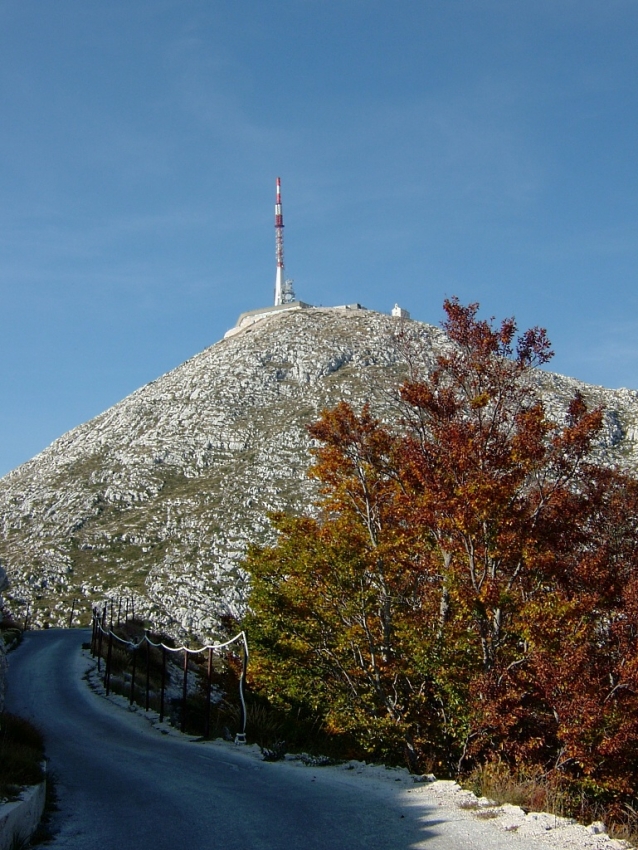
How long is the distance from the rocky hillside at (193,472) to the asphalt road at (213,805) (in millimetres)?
36997

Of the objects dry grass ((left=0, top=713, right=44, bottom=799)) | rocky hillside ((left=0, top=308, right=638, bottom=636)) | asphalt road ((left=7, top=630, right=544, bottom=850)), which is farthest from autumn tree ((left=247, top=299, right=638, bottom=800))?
rocky hillside ((left=0, top=308, right=638, bottom=636))

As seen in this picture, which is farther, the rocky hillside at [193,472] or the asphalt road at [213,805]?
the rocky hillside at [193,472]

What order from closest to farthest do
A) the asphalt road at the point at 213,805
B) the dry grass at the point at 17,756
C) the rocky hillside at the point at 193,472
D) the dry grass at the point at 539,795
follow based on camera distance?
the asphalt road at the point at 213,805 < the dry grass at the point at 17,756 < the dry grass at the point at 539,795 < the rocky hillside at the point at 193,472

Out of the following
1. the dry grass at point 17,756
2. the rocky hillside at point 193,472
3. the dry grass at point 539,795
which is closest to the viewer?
the dry grass at point 17,756

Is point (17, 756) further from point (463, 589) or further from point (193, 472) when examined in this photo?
point (193, 472)

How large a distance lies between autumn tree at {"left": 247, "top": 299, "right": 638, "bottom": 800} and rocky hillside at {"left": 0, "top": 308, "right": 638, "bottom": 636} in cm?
3080

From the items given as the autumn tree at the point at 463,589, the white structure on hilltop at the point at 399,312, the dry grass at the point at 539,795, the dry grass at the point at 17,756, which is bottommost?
the dry grass at the point at 539,795

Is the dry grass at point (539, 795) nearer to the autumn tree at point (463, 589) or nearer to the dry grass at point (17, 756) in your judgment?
the autumn tree at point (463, 589)

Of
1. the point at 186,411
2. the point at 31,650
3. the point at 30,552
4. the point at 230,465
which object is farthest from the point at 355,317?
the point at 31,650

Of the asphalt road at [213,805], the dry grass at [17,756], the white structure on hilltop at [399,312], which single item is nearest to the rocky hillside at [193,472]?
the white structure on hilltop at [399,312]

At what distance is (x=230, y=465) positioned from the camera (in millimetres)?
85500

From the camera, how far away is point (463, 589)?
16453 millimetres

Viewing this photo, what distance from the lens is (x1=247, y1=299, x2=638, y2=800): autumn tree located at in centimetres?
1552

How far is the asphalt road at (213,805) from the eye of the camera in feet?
30.4
